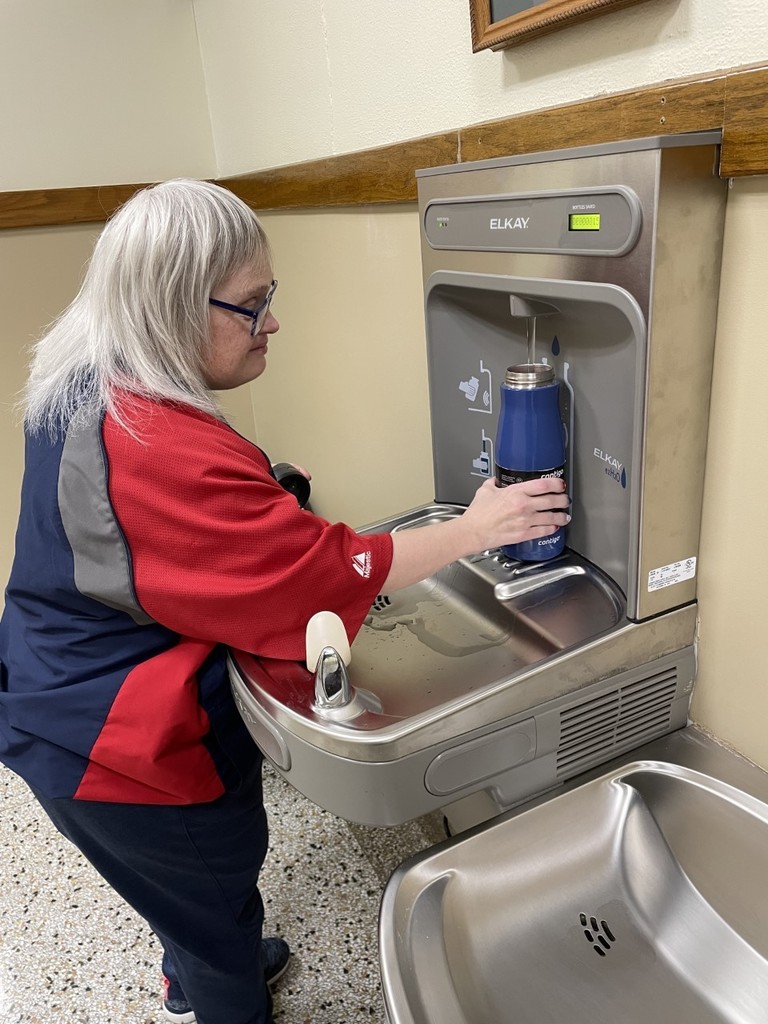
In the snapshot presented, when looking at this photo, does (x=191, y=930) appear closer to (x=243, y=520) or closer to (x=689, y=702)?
(x=243, y=520)

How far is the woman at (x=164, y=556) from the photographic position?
867 millimetres

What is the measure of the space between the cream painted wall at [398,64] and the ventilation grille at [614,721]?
2.15ft

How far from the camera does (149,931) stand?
154 cm

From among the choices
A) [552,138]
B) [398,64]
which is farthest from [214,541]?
[398,64]

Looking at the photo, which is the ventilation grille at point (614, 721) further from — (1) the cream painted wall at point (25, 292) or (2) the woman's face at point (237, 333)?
(1) the cream painted wall at point (25, 292)

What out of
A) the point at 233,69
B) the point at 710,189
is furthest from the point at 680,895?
the point at 233,69

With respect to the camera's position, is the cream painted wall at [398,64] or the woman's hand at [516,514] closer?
the cream painted wall at [398,64]

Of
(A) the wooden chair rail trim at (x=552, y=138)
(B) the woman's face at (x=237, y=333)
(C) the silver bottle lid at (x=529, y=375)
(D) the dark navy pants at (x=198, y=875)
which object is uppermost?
(A) the wooden chair rail trim at (x=552, y=138)

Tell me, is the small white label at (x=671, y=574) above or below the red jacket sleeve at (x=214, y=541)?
below

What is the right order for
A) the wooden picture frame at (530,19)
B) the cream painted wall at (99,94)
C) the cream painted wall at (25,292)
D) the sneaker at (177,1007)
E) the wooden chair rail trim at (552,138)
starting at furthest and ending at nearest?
the cream painted wall at (25,292), the cream painted wall at (99,94), the sneaker at (177,1007), the wooden picture frame at (530,19), the wooden chair rail trim at (552,138)

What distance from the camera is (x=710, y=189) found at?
29.8 inches

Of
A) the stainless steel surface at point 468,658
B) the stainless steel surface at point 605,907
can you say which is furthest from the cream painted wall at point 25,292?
the stainless steel surface at point 605,907

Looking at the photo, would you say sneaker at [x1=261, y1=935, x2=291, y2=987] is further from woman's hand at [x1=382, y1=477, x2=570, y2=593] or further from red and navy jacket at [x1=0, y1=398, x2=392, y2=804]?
woman's hand at [x1=382, y1=477, x2=570, y2=593]

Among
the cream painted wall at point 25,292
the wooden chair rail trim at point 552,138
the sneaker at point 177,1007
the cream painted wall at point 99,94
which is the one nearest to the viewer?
the wooden chair rail trim at point 552,138
